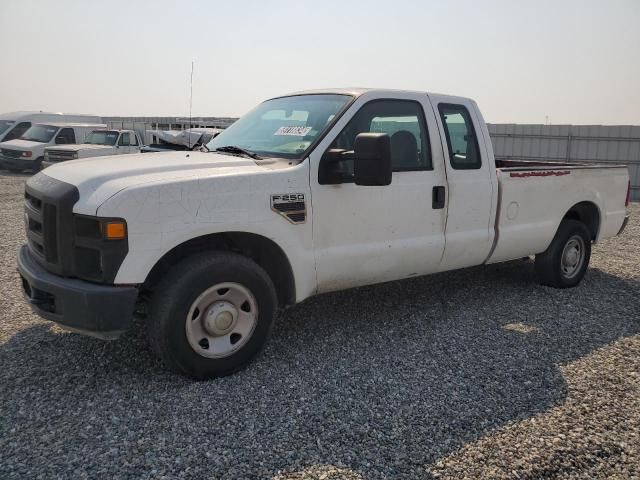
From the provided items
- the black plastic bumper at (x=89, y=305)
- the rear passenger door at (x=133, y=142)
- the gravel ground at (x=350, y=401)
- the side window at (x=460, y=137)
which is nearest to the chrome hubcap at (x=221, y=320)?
the gravel ground at (x=350, y=401)

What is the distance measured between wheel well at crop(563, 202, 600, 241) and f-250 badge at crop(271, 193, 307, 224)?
12.3 ft

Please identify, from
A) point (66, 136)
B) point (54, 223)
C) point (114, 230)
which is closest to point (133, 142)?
point (66, 136)

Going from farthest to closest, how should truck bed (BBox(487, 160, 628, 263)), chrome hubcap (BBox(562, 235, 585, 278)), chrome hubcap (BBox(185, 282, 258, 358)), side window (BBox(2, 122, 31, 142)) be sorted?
side window (BBox(2, 122, 31, 142)), chrome hubcap (BBox(562, 235, 585, 278)), truck bed (BBox(487, 160, 628, 263)), chrome hubcap (BBox(185, 282, 258, 358))

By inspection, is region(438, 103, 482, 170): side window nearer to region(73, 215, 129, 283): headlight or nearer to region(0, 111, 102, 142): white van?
region(73, 215, 129, 283): headlight

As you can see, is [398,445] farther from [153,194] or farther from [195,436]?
[153,194]

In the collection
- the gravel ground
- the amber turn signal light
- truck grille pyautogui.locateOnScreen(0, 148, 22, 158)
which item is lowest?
the gravel ground

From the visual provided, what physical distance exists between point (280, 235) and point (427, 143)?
163 cm

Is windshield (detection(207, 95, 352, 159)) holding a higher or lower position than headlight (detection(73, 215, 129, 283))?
higher

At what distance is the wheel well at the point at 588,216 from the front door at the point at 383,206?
2.43 meters

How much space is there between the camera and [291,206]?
3.83 metres

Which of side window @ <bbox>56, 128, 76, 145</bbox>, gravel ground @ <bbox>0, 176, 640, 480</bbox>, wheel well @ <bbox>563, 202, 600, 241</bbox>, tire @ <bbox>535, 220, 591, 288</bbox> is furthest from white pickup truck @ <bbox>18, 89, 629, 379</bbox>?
side window @ <bbox>56, 128, 76, 145</bbox>

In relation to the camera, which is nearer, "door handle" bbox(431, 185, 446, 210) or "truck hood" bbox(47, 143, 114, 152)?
"door handle" bbox(431, 185, 446, 210)

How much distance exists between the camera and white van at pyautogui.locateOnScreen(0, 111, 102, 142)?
21938 millimetres

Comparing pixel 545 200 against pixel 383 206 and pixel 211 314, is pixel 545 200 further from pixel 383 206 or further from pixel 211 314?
pixel 211 314
